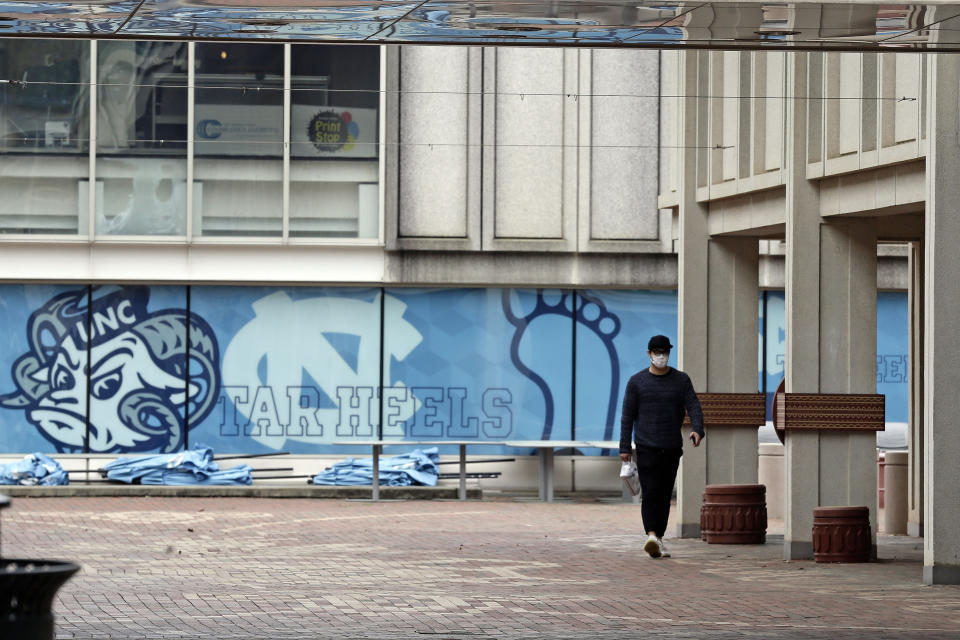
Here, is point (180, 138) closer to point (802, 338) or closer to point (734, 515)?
point (734, 515)

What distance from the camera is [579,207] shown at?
89.2ft

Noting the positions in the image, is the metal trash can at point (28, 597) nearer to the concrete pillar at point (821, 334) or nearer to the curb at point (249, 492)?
the concrete pillar at point (821, 334)

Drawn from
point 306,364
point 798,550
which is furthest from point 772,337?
point 798,550

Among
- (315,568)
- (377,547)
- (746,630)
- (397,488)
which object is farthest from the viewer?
(397,488)

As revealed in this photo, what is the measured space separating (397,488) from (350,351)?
3.25m

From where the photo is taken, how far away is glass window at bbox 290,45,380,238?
88.7 feet

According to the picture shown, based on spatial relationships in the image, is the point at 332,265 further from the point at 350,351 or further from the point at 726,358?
the point at 726,358

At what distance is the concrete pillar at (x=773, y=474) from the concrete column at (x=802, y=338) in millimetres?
6437

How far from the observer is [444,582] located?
1323 cm

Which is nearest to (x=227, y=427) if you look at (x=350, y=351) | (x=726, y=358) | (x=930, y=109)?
(x=350, y=351)

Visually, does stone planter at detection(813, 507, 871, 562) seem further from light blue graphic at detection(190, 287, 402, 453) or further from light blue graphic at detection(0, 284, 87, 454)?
light blue graphic at detection(0, 284, 87, 454)

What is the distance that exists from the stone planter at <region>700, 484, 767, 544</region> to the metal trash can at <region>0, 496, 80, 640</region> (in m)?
Answer: 11.8

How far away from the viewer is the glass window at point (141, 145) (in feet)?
88.0

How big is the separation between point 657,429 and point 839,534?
183 centimetres
